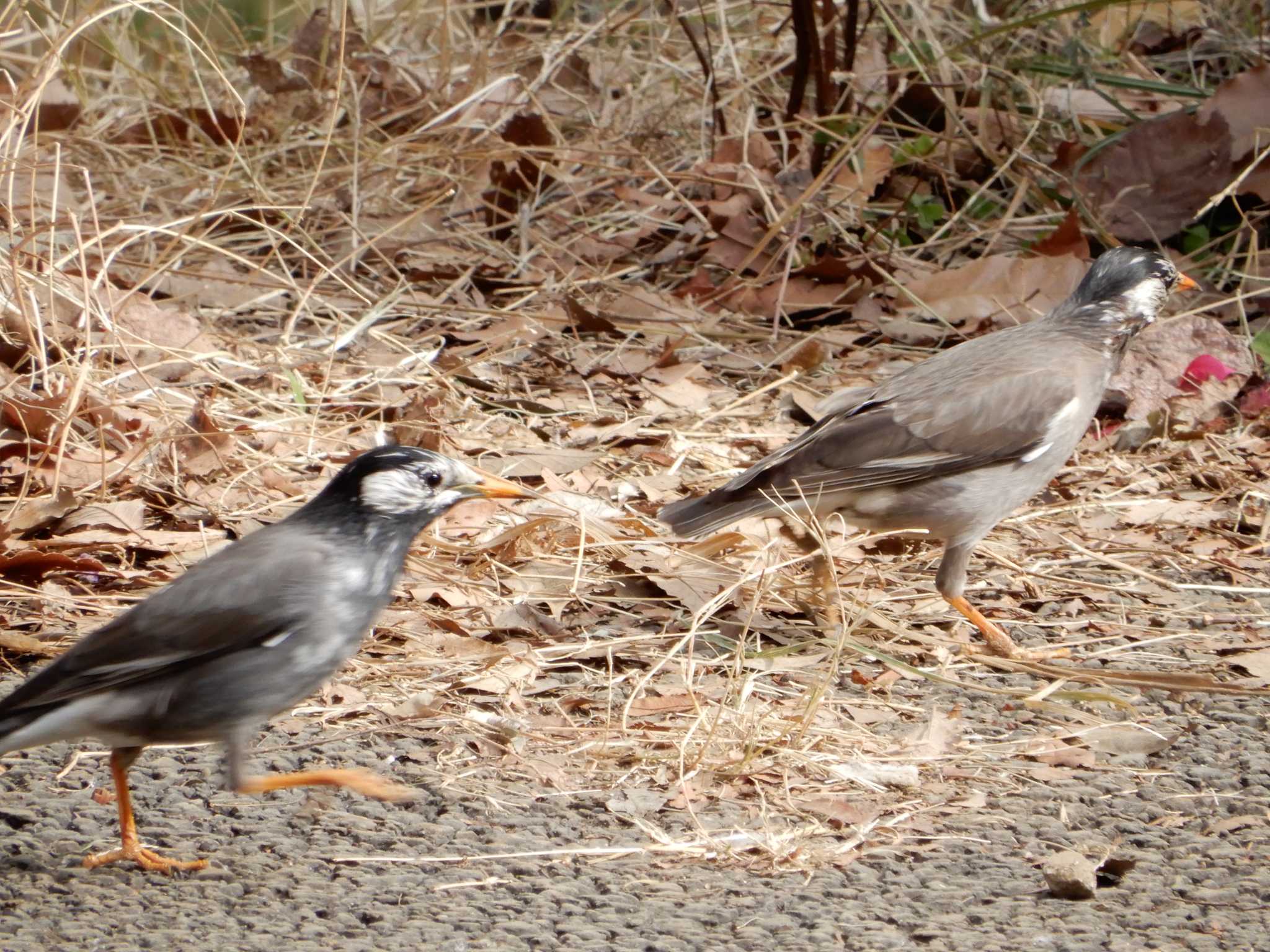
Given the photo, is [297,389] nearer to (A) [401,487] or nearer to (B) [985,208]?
(A) [401,487]

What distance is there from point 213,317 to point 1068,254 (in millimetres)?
3847

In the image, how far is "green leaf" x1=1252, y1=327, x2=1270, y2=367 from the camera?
6.66 m

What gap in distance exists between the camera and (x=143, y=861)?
316 centimetres

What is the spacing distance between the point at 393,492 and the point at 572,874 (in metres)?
0.98

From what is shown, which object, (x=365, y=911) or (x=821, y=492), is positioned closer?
(x=365, y=911)

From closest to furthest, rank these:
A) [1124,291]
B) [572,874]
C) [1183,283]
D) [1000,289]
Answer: [572,874] → [1124,291] → [1183,283] → [1000,289]

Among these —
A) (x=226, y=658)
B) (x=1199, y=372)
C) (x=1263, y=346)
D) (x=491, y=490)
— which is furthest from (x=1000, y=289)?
(x=226, y=658)

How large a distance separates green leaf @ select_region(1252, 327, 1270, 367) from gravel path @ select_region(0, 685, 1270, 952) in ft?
10.7

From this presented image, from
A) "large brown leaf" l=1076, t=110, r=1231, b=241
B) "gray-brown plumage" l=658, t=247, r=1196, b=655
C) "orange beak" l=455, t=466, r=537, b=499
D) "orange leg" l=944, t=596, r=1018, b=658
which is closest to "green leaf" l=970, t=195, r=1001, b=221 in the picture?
"large brown leaf" l=1076, t=110, r=1231, b=241

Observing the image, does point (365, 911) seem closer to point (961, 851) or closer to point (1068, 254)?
point (961, 851)

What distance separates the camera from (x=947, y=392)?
5.09 meters

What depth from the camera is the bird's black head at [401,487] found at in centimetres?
357

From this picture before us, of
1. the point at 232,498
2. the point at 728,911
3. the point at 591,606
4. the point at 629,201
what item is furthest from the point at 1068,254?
the point at 728,911

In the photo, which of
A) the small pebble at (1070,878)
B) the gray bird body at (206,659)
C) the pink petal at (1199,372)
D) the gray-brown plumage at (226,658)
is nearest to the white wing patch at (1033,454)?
the pink petal at (1199,372)
